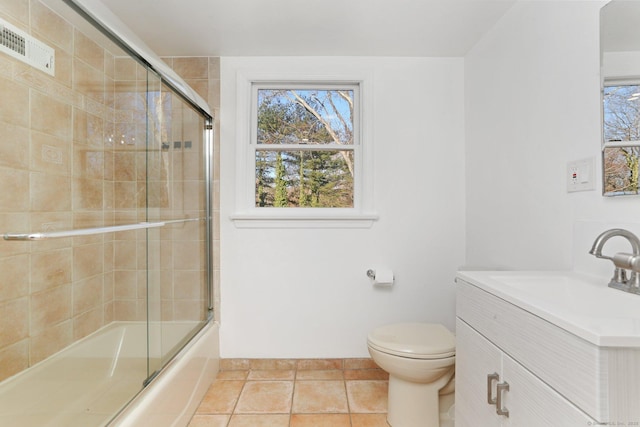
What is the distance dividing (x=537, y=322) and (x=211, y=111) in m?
2.06

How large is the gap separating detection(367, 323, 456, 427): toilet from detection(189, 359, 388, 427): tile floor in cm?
18

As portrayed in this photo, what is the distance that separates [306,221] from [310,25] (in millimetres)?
1155

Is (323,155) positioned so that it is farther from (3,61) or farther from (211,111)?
(3,61)

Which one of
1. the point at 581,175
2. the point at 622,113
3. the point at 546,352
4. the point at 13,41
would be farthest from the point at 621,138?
the point at 13,41

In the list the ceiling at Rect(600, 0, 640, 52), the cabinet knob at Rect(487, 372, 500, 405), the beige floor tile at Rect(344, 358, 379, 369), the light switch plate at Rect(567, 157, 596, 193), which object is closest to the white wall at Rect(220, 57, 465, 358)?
the beige floor tile at Rect(344, 358, 379, 369)

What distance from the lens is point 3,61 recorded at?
1.11 metres

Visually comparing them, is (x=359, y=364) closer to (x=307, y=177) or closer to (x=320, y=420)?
(x=320, y=420)

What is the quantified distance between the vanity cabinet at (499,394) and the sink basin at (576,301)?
0.17 metres

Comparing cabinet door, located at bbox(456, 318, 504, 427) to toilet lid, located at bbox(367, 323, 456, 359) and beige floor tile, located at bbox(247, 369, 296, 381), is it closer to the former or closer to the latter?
toilet lid, located at bbox(367, 323, 456, 359)

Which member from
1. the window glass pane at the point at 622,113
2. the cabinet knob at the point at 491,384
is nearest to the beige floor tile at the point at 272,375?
the cabinet knob at the point at 491,384

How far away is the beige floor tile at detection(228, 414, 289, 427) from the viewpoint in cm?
164

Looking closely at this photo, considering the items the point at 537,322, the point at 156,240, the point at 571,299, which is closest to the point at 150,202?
the point at 156,240

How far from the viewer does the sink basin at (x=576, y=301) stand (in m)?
0.65

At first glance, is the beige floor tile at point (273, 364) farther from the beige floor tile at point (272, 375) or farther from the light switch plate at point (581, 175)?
the light switch plate at point (581, 175)
